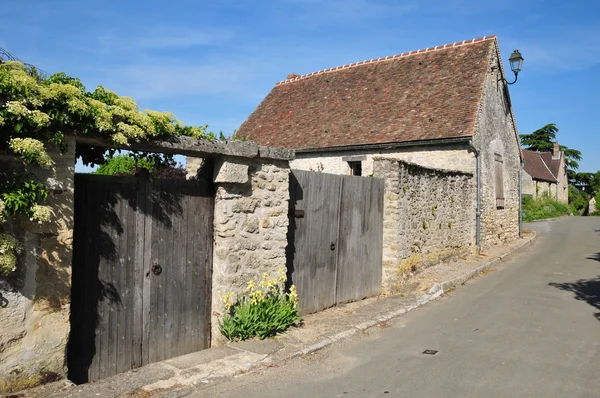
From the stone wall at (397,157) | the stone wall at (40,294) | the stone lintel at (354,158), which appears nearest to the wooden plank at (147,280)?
the stone wall at (40,294)

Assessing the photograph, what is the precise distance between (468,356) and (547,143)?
182 ft

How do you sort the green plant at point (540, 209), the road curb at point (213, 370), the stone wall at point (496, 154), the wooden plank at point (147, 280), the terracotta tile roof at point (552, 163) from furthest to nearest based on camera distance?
the terracotta tile roof at point (552, 163) < the green plant at point (540, 209) < the stone wall at point (496, 154) < the wooden plank at point (147, 280) < the road curb at point (213, 370)

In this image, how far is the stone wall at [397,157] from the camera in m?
12.6

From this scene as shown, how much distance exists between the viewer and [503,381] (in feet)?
14.1

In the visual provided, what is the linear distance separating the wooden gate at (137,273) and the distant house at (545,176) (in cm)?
3460

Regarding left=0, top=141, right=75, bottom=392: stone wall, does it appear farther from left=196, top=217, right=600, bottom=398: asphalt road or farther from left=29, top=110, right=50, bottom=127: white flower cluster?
left=196, top=217, right=600, bottom=398: asphalt road

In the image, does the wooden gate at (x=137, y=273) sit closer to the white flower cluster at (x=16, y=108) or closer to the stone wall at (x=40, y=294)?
the stone wall at (x=40, y=294)

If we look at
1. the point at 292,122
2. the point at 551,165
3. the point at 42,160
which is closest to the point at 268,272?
the point at 42,160

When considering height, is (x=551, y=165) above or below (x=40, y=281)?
above

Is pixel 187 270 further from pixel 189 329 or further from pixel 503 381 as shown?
pixel 503 381

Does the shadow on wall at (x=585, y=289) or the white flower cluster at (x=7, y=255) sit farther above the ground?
the white flower cluster at (x=7, y=255)

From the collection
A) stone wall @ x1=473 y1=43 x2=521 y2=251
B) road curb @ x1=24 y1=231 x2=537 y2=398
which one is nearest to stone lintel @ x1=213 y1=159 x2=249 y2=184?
road curb @ x1=24 y1=231 x2=537 y2=398

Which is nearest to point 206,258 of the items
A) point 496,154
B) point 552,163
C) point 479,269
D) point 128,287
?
point 128,287

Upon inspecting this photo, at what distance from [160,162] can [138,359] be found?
2.01m
